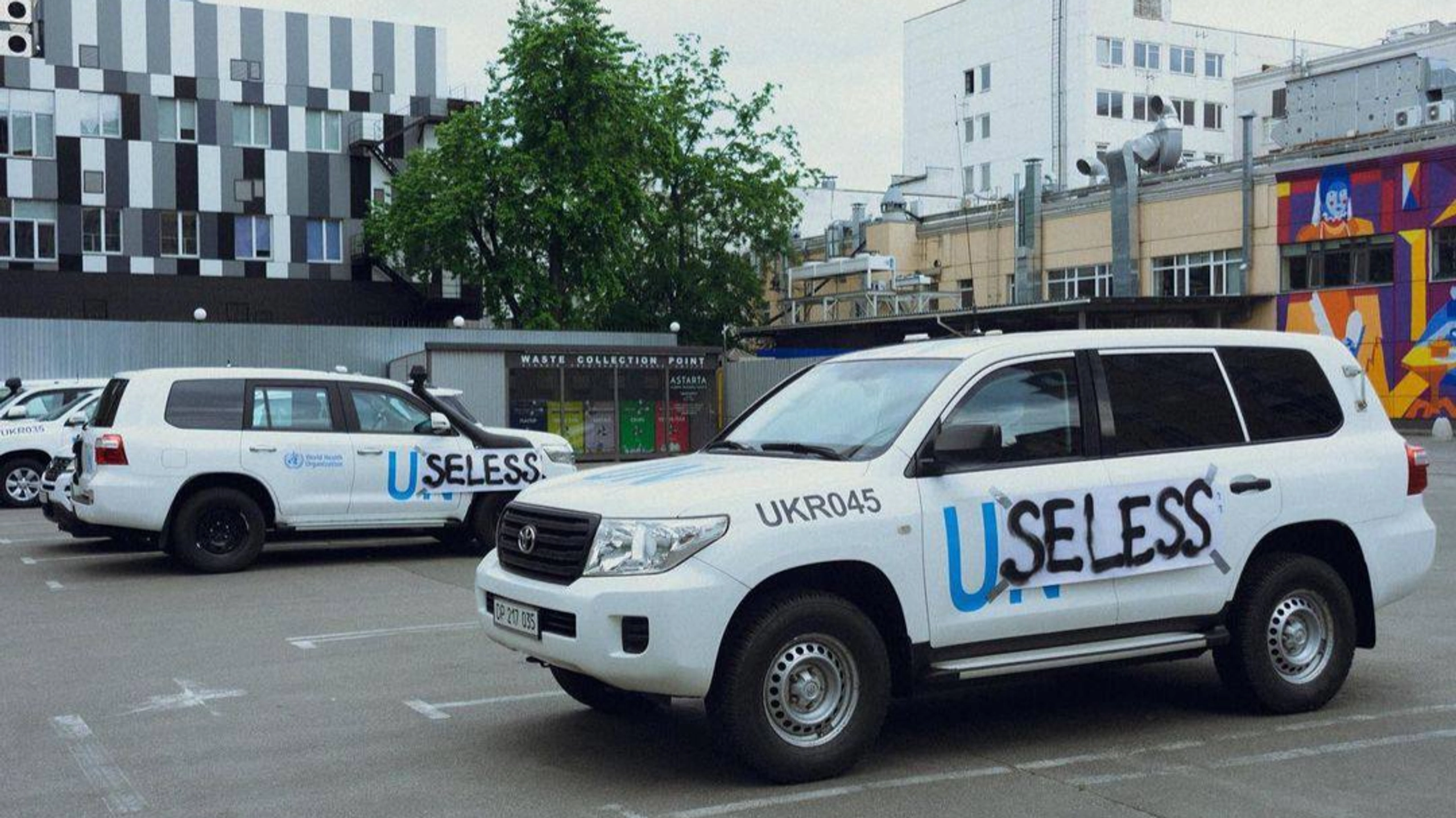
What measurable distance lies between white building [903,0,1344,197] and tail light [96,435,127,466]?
54934 millimetres

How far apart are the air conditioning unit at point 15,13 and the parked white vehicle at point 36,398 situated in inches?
280

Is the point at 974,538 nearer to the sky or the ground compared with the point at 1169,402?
nearer to the ground

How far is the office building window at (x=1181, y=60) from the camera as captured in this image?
69.1 metres

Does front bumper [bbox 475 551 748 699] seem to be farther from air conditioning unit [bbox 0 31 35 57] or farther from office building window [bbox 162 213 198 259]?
office building window [bbox 162 213 198 259]

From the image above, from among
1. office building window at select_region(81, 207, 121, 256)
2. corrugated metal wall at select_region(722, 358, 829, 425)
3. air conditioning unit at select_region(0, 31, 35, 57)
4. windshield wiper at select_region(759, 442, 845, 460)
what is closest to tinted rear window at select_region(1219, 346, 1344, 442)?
windshield wiper at select_region(759, 442, 845, 460)

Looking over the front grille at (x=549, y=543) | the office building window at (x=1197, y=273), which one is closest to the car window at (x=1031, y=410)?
the front grille at (x=549, y=543)

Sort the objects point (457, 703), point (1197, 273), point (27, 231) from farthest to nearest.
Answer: point (27, 231) → point (1197, 273) → point (457, 703)

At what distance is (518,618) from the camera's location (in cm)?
647

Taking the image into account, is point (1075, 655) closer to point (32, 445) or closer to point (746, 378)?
point (32, 445)

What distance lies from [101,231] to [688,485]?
47.4 meters

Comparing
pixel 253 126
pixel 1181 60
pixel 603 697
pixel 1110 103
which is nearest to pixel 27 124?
pixel 253 126

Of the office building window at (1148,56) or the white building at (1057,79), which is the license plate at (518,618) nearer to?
the white building at (1057,79)

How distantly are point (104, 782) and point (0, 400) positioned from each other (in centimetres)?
1589

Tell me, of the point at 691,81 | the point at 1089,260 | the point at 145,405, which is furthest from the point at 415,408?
the point at 691,81
